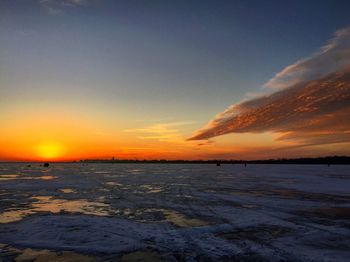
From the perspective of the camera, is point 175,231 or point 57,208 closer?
point 175,231

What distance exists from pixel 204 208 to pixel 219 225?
3008mm

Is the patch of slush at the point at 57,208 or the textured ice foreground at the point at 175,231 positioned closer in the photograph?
the textured ice foreground at the point at 175,231

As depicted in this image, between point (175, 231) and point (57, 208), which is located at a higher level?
point (57, 208)

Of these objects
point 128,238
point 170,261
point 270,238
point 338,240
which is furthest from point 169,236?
point 338,240

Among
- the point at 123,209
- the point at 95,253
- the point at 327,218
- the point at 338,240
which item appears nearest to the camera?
the point at 95,253

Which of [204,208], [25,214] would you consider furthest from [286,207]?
[25,214]

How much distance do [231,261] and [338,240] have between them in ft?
10.3

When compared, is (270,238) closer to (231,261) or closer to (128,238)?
(231,261)

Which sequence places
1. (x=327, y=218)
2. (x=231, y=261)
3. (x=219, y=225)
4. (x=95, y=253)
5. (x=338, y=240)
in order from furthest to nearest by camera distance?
(x=327, y=218) → (x=219, y=225) → (x=338, y=240) → (x=95, y=253) → (x=231, y=261)

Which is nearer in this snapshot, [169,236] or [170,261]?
[170,261]

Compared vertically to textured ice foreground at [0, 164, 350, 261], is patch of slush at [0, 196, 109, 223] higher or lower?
higher

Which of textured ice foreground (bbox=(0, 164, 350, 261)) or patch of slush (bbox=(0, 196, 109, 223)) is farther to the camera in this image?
patch of slush (bbox=(0, 196, 109, 223))

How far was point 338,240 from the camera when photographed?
7020mm

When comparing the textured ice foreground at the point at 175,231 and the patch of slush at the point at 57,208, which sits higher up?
the patch of slush at the point at 57,208
